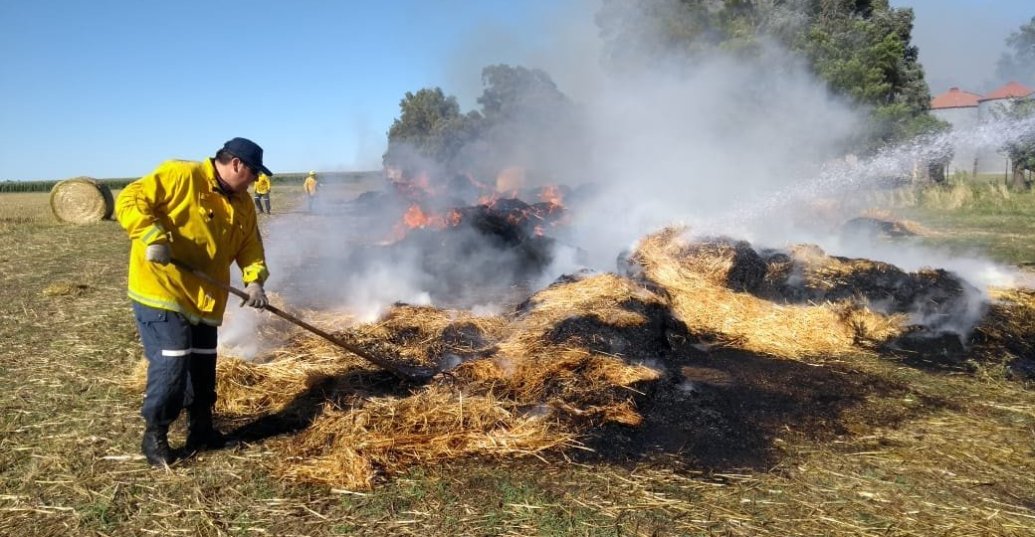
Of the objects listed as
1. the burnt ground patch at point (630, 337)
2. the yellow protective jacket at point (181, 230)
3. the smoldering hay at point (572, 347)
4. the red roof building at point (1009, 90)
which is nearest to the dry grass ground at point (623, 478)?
the smoldering hay at point (572, 347)

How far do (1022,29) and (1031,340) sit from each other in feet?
192

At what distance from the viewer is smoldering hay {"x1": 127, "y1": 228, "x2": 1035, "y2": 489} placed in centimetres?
388

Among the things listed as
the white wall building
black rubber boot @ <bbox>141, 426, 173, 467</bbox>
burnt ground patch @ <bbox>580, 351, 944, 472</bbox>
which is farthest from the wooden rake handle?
the white wall building

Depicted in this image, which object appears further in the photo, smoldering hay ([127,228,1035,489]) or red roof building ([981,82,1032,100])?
red roof building ([981,82,1032,100])

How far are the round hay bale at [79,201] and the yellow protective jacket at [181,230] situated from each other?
674 inches

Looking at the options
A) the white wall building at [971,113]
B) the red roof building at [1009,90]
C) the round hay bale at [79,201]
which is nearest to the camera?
the round hay bale at [79,201]

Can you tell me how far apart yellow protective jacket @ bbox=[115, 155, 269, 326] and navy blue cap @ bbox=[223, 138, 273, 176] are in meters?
0.19

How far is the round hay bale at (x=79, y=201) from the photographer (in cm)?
1761

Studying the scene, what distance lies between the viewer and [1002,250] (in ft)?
39.9

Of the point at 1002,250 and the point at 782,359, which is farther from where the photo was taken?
the point at 1002,250

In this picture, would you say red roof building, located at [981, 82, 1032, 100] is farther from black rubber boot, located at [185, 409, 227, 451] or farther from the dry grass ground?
black rubber boot, located at [185, 409, 227, 451]

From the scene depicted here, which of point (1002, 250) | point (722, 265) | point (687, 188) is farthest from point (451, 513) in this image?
point (687, 188)

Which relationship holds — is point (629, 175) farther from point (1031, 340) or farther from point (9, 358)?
point (9, 358)

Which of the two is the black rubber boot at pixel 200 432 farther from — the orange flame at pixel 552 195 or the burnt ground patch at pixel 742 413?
the orange flame at pixel 552 195
